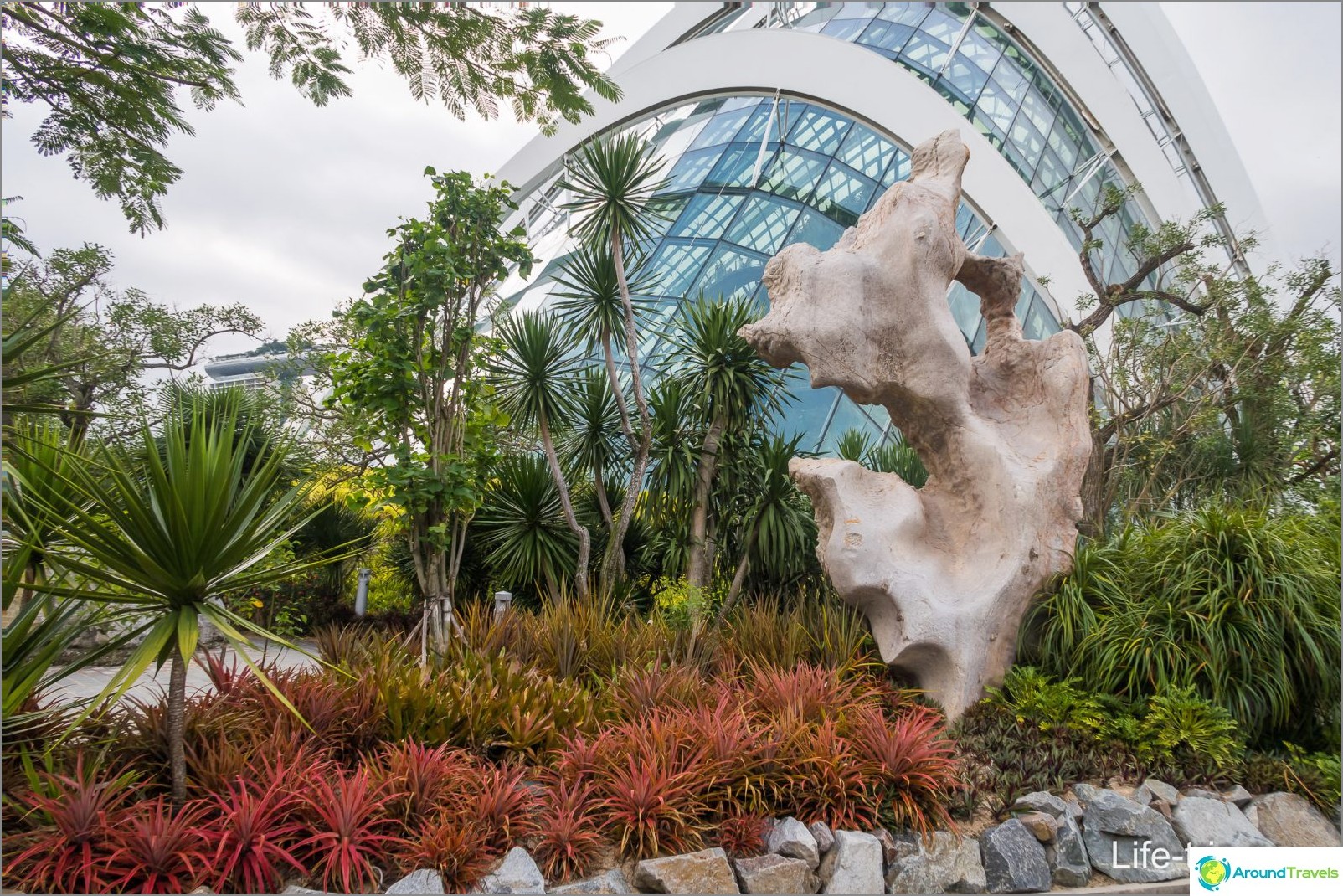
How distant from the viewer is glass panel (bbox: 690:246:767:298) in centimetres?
1485

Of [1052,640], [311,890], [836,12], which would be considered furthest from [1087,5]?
[311,890]

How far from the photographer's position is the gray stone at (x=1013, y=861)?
151 inches

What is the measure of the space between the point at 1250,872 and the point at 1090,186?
16565 mm

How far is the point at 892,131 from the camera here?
14984 millimetres

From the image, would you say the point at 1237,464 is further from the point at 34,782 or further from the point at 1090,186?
the point at 34,782

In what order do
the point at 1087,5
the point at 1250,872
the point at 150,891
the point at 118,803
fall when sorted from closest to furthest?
1. the point at 150,891
2. the point at 118,803
3. the point at 1250,872
4. the point at 1087,5

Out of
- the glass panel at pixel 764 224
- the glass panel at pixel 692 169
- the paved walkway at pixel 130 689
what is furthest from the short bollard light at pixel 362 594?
the glass panel at pixel 692 169

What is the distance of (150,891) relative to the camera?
3.07 m

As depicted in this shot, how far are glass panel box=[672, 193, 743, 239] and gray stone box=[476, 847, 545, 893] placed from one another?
1356 cm

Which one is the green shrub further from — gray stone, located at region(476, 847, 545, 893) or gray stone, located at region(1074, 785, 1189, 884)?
gray stone, located at region(476, 847, 545, 893)

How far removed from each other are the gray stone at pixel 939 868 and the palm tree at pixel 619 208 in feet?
14.5

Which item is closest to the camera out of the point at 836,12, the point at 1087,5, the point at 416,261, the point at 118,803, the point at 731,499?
the point at 118,803

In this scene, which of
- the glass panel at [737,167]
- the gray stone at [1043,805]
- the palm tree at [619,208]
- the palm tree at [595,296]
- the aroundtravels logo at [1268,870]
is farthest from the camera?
the glass panel at [737,167]

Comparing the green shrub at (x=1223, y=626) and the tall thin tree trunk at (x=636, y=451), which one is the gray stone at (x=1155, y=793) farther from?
the tall thin tree trunk at (x=636, y=451)
